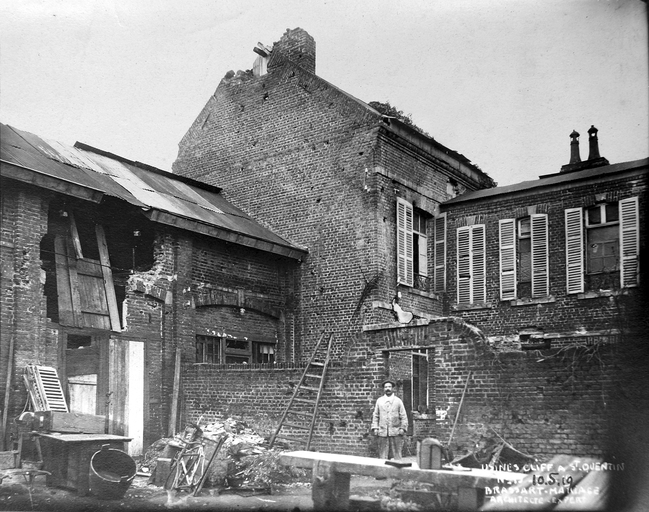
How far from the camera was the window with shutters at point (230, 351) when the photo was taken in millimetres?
15766

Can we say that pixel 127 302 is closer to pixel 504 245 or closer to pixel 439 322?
pixel 439 322

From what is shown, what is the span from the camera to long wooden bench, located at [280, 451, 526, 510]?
8.45m

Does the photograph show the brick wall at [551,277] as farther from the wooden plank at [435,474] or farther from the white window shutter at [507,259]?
the wooden plank at [435,474]

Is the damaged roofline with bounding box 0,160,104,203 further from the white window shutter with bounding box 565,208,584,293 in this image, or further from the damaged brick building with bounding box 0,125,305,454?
the white window shutter with bounding box 565,208,584,293

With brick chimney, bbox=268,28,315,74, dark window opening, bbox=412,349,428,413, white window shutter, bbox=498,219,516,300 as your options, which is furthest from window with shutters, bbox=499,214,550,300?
brick chimney, bbox=268,28,315,74

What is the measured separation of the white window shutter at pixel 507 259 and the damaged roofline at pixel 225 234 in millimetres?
4685

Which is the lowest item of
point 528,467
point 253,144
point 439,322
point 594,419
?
point 528,467

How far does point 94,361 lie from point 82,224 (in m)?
2.57

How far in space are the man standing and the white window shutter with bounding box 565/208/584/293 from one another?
6103mm

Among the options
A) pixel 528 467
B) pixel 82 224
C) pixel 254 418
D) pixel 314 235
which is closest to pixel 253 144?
pixel 314 235

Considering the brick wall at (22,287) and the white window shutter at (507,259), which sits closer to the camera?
the brick wall at (22,287)

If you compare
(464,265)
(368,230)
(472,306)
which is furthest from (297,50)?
(472,306)

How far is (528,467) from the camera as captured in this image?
417 inches

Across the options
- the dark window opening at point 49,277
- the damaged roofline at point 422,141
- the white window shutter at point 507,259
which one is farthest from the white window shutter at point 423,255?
the dark window opening at point 49,277
